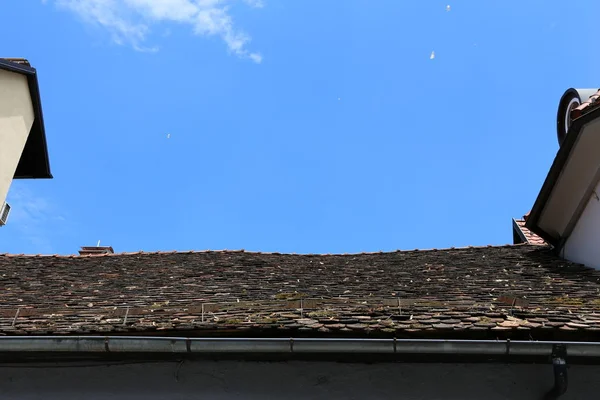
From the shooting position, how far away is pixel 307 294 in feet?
19.7

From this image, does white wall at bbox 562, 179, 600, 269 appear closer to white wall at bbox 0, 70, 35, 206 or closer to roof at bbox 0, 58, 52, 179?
white wall at bbox 0, 70, 35, 206

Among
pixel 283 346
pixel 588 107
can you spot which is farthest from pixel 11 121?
pixel 588 107

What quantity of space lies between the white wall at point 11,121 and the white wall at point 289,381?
230 inches

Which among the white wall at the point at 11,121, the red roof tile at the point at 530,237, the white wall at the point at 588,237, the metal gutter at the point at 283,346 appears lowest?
the metal gutter at the point at 283,346

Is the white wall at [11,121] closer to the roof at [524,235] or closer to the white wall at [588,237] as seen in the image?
the roof at [524,235]

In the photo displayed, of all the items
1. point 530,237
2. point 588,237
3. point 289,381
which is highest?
point 530,237

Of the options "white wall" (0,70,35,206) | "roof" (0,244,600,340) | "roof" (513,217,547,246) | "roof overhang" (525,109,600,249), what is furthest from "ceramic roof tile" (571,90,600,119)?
"white wall" (0,70,35,206)

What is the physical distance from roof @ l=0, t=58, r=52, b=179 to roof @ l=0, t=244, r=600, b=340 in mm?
2413

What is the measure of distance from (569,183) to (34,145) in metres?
9.68

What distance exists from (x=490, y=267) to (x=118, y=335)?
17.0ft

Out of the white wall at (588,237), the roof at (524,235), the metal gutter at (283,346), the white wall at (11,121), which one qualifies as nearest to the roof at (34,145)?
the white wall at (11,121)

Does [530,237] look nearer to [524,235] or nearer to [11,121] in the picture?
[524,235]

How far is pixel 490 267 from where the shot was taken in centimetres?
741

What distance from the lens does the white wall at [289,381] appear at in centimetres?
416
